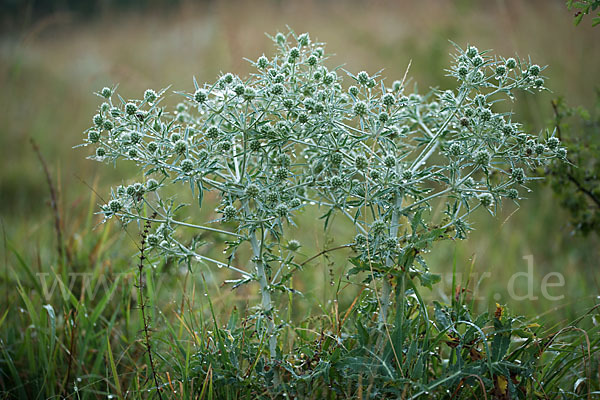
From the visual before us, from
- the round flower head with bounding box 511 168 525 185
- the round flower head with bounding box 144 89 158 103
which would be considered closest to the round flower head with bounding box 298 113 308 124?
the round flower head with bounding box 144 89 158 103

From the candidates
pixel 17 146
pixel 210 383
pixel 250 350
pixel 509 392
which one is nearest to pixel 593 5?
pixel 509 392

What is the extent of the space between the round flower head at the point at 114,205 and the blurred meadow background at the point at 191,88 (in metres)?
0.18

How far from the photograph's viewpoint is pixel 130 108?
1.88 metres

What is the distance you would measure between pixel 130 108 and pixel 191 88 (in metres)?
5.04

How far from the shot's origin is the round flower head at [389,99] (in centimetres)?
193

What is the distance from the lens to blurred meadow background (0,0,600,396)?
3.41 metres

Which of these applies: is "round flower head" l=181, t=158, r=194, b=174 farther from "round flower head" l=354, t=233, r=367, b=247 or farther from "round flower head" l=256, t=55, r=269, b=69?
"round flower head" l=354, t=233, r=367, b=247

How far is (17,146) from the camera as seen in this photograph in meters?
6.99

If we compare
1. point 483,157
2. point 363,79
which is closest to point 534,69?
point 483,157

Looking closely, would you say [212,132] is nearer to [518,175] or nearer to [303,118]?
[303,118]

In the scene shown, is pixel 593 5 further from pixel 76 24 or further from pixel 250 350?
pixel 76 24

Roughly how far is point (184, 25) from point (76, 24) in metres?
1.90

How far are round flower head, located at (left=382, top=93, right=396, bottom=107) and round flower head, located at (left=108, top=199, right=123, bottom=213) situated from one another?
105 centimetres

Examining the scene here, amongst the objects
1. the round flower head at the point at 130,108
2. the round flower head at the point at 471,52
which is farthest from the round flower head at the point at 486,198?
the round flower head at the point at 130,108
